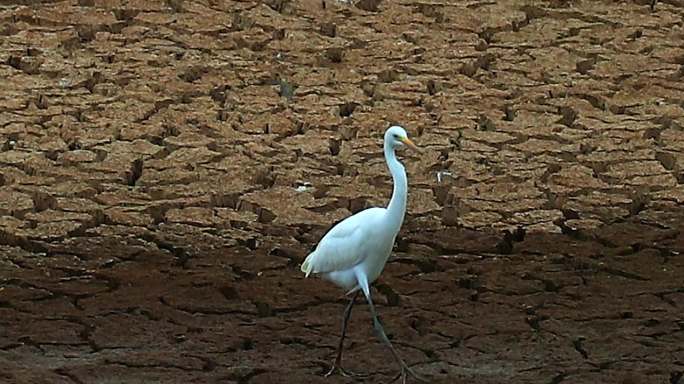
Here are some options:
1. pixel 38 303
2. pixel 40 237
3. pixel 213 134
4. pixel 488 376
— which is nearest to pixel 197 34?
pixel 213 134

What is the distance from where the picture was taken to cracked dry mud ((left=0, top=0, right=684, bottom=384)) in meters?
4.81

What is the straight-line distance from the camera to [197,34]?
320 inches

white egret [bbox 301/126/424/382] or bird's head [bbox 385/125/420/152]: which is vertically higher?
bird's head [bbox 385/125/420/152]

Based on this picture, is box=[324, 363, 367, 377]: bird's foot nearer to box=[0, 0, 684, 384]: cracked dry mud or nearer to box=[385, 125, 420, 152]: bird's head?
box=[0, 0, 684, 384]: cracked dry mud

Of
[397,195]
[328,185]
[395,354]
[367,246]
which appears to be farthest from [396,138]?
[328,185]

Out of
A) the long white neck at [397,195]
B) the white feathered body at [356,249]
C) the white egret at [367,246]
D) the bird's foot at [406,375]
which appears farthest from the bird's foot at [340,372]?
the long white neck at [397,195]

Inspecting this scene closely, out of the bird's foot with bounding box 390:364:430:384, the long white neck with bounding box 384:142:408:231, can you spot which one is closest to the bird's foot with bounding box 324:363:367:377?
the bird's foot with bounding box 390:364:430:384

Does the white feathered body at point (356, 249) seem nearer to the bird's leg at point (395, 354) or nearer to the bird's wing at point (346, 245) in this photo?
the bird's wing at point (346, 245)

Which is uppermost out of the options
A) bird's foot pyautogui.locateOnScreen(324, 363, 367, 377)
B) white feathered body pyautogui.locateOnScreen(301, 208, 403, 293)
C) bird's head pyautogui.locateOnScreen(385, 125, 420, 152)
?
bird's head pyautogui.locateOnScreen(385, 125, 420, 152)

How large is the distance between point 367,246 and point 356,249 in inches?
1.5

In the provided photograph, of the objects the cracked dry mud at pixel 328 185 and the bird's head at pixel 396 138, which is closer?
→ the bird's head at pixel 396 138

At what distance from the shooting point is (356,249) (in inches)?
179

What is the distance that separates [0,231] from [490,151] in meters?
2.20

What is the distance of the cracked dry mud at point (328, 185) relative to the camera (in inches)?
189
